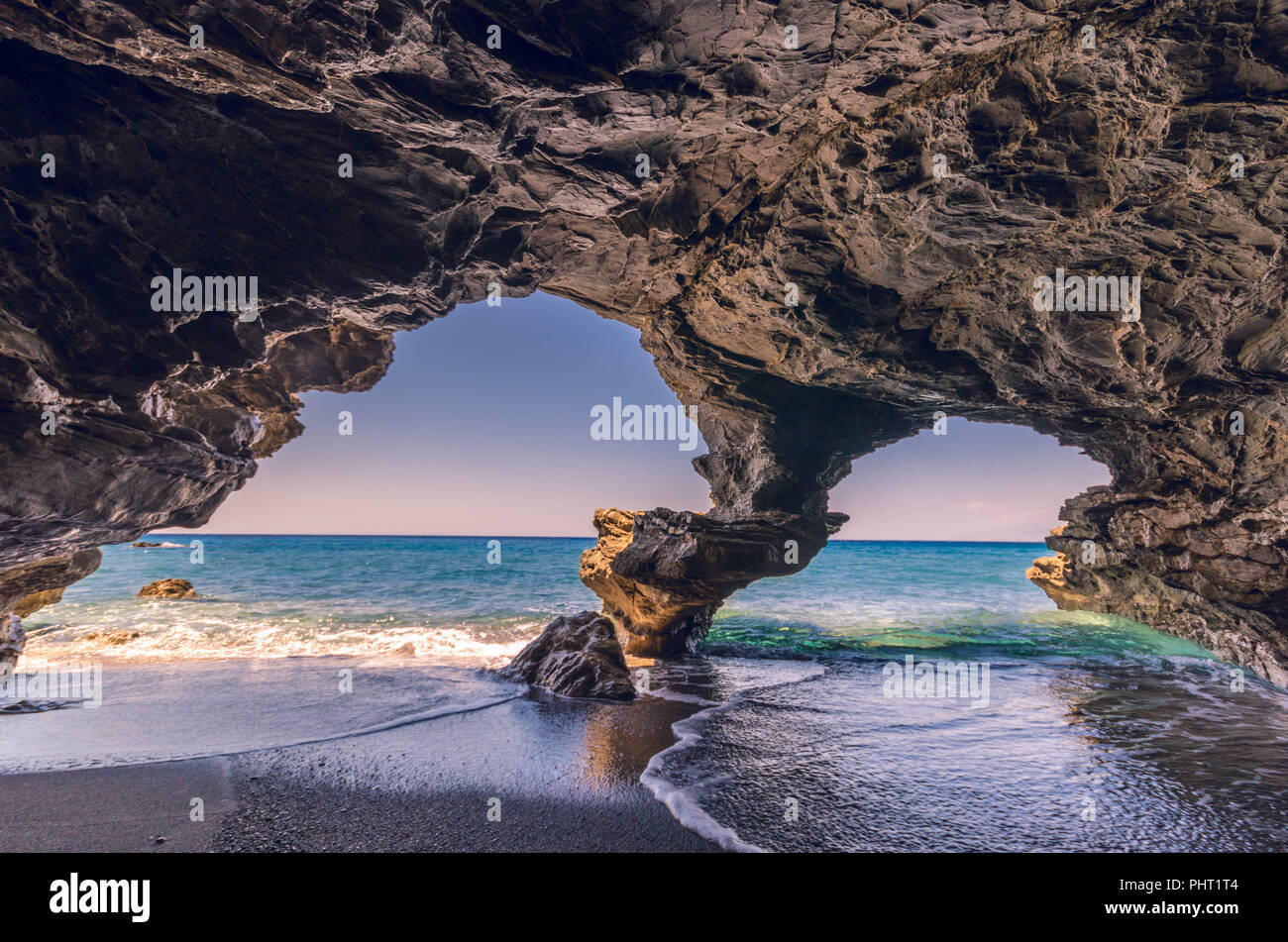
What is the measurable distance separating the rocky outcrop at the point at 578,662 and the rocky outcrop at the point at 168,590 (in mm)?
26385

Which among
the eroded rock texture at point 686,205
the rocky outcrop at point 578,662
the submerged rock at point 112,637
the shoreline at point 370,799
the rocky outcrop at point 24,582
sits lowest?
the submerged rock at point 112,637

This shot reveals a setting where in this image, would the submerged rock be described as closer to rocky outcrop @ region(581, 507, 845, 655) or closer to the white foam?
rocky outcrop @ region(581, 507, 845, 655)

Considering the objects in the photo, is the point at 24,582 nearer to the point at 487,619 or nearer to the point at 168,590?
the point at 487,619

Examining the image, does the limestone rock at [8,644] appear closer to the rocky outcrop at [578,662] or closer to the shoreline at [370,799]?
the shoreline at [370,799]

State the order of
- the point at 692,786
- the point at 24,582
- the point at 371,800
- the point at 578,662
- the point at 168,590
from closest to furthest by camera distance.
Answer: the point at 371,800, the point at 692,786, the point at 24,582, the point at 578,662, the point at 168,590

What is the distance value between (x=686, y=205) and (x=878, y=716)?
29.8ft

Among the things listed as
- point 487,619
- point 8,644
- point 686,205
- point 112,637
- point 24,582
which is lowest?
point 487,619

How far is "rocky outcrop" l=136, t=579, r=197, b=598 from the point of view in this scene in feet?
85.6

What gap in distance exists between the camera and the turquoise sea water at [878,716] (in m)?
4.92

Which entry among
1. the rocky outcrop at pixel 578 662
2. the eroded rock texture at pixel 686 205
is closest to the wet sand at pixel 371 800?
the rocky outcrop at pixel 578 662

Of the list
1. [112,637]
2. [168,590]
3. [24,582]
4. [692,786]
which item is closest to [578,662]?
[692,786]

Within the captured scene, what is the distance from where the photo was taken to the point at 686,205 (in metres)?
8.12
